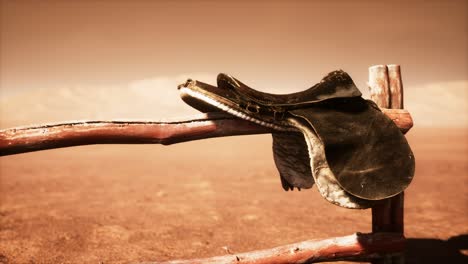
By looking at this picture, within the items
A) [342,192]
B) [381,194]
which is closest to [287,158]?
[342,192]

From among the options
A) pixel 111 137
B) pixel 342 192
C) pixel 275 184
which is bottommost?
pixel 275 184

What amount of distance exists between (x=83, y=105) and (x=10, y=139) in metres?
77.1

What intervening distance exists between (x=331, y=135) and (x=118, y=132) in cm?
117

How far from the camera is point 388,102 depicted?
2168 millimetres

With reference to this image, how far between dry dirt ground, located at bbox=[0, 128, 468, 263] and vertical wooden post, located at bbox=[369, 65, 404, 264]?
1.68 meters

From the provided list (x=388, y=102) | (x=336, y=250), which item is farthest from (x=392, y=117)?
(x=336, y=250)

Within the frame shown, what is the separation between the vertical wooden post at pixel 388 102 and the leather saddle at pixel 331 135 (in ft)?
1.50

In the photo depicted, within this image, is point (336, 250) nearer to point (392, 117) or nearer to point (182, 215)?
point (392, 117)

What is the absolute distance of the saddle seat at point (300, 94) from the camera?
Result: 5.37 feet

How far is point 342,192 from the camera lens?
1392mm

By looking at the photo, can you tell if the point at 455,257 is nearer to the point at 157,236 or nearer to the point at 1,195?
the point at 157,236

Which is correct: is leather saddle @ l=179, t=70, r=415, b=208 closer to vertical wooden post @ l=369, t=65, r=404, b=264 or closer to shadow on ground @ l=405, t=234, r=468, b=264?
vertical wooden post @ l=369, t=65, r=404, b=264

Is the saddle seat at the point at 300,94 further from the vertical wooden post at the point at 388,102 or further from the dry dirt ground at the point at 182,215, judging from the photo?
the dry dirt ground at the point at 182,215

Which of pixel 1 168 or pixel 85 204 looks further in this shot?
pixel 1 168
